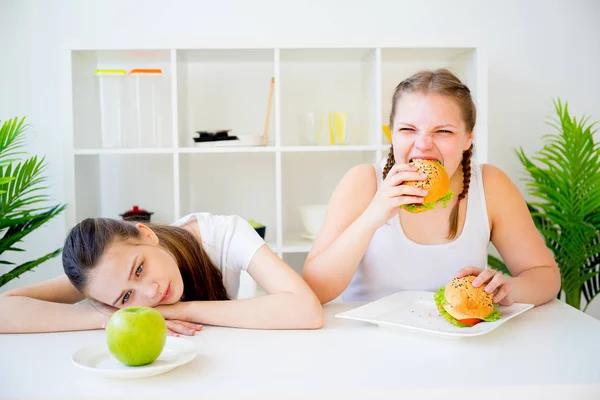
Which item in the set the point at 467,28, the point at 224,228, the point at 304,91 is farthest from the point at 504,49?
the point at 224,228

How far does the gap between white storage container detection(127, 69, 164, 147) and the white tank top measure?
1536 mm

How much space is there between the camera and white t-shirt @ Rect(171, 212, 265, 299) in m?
1.68

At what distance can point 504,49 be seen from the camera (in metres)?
3.42

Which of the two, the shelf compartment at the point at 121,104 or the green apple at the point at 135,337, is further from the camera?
the shelf compartment at the point at 121,104

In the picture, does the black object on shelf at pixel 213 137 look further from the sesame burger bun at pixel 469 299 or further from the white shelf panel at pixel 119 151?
the sesame burger bun at pixel 469 299

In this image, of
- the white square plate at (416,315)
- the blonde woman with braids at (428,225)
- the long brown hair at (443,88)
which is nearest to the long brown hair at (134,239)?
the blonde woman with braids at (428,225)

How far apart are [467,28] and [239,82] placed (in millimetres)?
1212

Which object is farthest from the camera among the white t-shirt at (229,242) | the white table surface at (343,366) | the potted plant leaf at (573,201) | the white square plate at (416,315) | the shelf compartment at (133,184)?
the shelf compartment at (133,184)

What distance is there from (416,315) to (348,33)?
216 cm

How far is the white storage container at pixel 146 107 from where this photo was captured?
120 inches

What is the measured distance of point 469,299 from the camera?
1.38 meters

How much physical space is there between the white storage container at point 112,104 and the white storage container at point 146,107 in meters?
0.05

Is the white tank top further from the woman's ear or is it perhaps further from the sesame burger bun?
the woman's ear

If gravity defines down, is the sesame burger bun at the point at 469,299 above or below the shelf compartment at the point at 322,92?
below
